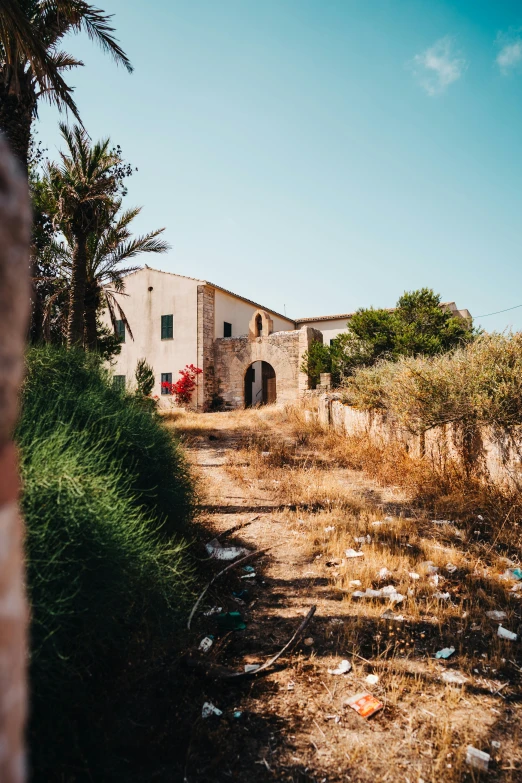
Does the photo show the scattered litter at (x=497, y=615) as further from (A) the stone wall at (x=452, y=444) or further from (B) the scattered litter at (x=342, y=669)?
(A) the stone wall at (x=452, y=444)

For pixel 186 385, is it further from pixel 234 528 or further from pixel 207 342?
pixel 234 528

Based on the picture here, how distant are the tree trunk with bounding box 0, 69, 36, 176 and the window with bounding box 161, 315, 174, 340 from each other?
49.2ft

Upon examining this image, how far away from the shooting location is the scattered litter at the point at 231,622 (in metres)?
3.72

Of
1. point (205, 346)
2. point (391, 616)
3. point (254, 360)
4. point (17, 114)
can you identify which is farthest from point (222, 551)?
point (205, 346)

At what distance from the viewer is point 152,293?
75.8ft

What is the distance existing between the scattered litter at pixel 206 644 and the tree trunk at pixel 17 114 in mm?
7486

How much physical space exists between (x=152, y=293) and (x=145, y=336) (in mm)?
2313

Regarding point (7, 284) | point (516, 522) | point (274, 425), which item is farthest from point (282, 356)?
point (7, 284)

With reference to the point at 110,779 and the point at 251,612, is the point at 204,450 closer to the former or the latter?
the point at 251,612

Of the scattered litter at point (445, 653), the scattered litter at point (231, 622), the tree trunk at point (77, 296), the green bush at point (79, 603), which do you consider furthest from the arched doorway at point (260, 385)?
the green bush at point (79, 603)

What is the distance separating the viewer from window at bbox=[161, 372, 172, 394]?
2167 cm

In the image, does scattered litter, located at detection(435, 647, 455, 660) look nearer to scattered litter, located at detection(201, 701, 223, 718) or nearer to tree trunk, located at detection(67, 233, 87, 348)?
scattered litter, located at detection(201, 701, 223, 718)

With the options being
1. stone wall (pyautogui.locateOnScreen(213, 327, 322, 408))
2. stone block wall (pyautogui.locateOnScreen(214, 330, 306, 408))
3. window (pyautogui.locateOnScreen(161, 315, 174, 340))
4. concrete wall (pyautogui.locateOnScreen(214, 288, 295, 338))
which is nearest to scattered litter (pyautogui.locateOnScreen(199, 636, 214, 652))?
stone wall (pyautogui.locateOnScreen(213, 327, 322, 408))

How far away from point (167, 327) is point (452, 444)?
1775 cm
